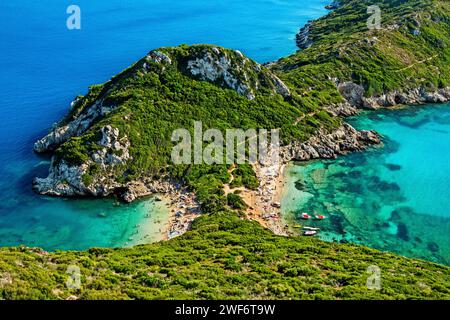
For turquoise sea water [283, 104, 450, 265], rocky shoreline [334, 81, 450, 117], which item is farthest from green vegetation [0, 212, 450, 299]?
rocky shoreline [334, 81, 450, 117]

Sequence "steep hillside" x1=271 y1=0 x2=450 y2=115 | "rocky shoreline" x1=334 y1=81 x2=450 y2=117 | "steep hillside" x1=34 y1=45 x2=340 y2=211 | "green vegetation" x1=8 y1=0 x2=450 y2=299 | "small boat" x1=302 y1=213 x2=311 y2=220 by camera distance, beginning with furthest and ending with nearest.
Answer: "steep hillside" x1=271 y1=0 x2=450 y2=115 → "rocky shoreline" x1=334 y1=81 x2=450 y2=117 → "steep hillside" x1=34 y1=45 x2=340 y2=211 → "small boat" x1=302 y1=213 x2=311 y2=220 → "green vegetation" x1=8 y1=0 x2=450 y2=299

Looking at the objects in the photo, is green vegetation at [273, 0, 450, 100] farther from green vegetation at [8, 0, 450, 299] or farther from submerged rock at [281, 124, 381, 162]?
submerged rock at [281, 124, 381, 162]

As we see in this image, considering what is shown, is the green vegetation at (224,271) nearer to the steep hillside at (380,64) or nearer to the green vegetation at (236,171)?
the green vegetation at (236,171)

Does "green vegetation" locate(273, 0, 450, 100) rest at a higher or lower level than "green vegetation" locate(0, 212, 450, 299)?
higher

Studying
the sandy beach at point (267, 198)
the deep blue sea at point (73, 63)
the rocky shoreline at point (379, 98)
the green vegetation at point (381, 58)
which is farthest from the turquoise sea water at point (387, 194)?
the deep blue sea at point (73, 63)

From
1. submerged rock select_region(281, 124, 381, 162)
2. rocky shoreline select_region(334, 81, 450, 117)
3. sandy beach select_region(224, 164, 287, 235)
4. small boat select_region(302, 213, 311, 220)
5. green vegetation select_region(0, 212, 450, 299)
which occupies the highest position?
rocky shoreline select_region(334, 81, 450, 117)

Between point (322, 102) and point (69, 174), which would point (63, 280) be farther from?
point (322, 102)

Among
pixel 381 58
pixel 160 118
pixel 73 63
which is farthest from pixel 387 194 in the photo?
pixel 73 63
